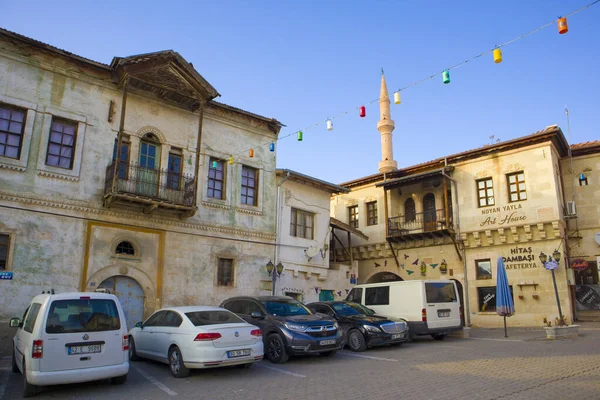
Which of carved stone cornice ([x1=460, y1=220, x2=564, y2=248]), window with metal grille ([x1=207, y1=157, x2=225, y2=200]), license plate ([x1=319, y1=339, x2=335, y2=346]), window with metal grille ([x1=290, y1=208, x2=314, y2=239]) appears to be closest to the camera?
license plate ([x1=319, y1=339, x2=335, y2=346])

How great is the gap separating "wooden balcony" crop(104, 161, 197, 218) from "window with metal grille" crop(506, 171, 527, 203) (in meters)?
15.2

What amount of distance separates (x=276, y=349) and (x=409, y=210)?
1749cm

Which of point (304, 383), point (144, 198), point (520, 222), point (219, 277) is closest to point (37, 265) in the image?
point (144, 198)

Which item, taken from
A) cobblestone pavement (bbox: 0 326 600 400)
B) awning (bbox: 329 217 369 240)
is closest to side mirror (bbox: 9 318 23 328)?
cobblestone pavement (bbox: 0 326 600 400)

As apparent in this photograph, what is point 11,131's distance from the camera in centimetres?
1364

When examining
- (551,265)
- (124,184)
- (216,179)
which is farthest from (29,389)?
(551,265)

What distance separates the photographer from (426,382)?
829 cm

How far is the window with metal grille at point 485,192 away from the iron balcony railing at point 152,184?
48.1 feet

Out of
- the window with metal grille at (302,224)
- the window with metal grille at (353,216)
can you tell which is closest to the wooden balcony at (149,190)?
the window with metal grille at (302,224)

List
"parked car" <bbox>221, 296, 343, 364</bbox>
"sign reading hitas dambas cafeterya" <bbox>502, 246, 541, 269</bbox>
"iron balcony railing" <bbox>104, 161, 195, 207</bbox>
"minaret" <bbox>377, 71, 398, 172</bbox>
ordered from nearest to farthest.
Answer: "parked car" <bbox>221, 296, 343, 364</bbox>
"iron balcony railing" <bbox>104, 161, 195, 207</bbox>
"sign reading hitas dambas cafeterya" <bbox>502, 246, 541, 269</bbox>
"minaret" <bbox>377, 71, 398, 172</bbox>

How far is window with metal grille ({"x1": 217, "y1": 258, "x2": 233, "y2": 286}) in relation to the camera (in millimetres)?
17656

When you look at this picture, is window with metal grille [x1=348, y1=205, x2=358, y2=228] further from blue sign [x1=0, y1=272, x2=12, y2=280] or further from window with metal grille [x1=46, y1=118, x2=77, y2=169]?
blue sign [x1=0, y1=272, x2=12, y2=280]

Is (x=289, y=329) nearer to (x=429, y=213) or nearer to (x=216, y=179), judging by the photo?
(x=216, y=179)

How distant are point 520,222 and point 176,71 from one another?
16546 millimetres
